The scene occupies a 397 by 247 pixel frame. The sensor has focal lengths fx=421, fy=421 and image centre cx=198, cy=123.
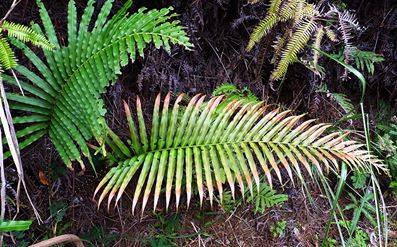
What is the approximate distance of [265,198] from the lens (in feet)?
9.15

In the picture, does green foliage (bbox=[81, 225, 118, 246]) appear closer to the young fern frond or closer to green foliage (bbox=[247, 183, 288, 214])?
green foliage (bbox=[247, 183, 288, 214])

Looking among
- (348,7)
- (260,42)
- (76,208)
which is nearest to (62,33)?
(76,208)

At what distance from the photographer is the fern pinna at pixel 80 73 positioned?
82.7 inches

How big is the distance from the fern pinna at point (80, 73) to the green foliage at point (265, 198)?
116 centimetres

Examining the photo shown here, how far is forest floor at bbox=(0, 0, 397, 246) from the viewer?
243cm

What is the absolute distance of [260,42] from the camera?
2947 millimetres

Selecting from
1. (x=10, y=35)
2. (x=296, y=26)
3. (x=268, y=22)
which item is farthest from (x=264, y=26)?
(x=10, y=35)

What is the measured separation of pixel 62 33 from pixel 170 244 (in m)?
1.44

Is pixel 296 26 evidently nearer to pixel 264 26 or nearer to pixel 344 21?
pixel 264 26

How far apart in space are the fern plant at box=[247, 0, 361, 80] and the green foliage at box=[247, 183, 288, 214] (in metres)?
0.76

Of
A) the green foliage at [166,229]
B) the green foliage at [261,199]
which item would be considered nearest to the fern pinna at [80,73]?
the green foliage at [166,229]

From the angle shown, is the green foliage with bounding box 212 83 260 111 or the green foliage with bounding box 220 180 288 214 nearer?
the green foliage with bounding box 212 83 260 111

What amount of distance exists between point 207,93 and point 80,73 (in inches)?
42.1

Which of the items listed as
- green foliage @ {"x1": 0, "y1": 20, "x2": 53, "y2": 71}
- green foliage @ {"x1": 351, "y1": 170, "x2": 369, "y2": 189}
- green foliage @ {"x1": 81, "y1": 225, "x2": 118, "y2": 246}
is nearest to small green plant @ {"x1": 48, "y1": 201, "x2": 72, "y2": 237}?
green foliage @ {"x1": 81, "y1": 225, "x2": 118, "y2": 246}
